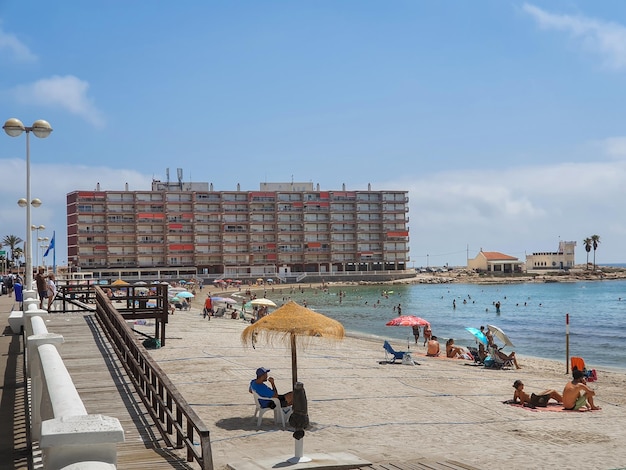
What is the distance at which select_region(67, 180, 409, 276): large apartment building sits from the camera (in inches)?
4847

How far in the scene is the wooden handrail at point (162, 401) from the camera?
736 cm

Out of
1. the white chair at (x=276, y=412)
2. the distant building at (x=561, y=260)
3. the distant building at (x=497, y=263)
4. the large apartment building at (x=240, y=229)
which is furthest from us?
the distant building at (x=561, y=260)

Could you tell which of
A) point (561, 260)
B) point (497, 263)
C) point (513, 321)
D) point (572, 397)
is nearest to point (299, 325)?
point (572, 397)

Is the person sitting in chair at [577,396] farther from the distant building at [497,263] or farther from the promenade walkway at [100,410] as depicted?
the distant building at [497,263]

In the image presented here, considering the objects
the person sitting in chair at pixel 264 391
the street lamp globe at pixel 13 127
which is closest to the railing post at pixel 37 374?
the person sitting in chair at pixel 264 391

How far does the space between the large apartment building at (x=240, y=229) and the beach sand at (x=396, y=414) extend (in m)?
104

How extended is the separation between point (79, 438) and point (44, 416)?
2.77 meters

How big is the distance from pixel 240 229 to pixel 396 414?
384 feet

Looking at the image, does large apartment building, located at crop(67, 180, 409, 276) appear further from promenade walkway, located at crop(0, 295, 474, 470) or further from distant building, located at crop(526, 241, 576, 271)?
promenade walkway, located at crop(0, 295, 474, 470)

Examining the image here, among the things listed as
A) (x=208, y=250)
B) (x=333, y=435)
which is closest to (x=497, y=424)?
(x=333, y=435)

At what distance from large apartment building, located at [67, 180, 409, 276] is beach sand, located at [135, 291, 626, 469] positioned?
340ft

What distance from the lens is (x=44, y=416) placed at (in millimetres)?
5859

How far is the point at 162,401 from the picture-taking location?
8727 millimetres

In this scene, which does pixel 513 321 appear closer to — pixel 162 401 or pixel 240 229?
pixel 162 401
